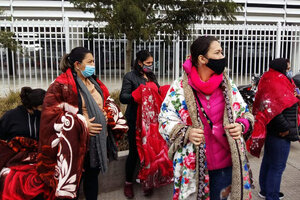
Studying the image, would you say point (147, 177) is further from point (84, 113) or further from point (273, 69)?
point (273, 69)

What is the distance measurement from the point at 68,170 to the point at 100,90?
89 centimetres

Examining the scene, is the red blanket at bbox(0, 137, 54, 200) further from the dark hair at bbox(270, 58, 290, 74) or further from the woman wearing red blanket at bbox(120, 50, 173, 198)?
the dark hair at bbox(270, 58, 290, 74)

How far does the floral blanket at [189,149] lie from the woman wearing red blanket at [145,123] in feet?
4.03

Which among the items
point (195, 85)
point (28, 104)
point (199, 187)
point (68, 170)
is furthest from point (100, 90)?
point (199, 187)

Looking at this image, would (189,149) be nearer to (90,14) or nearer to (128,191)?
(128,191)

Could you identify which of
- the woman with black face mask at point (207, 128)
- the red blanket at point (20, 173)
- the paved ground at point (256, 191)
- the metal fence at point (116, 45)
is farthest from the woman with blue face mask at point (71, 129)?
the metal fence at point (116, 45)

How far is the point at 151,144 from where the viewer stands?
351cm

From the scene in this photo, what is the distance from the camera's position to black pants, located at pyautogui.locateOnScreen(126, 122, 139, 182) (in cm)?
362

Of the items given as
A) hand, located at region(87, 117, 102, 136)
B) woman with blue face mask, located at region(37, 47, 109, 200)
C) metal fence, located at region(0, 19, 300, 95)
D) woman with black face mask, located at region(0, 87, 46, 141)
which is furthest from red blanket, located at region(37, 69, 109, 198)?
metal fence, located at region(0, 19, 300, 95)

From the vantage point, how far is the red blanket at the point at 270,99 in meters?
3.08

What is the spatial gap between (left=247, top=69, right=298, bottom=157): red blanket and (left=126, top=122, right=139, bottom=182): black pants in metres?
1.42

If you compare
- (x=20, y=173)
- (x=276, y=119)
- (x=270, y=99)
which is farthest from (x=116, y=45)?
(x=20, y=173)

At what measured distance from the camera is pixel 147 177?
3.56 metres

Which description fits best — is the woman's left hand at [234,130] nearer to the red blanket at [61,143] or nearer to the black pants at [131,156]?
the red blanket at [61,143]
